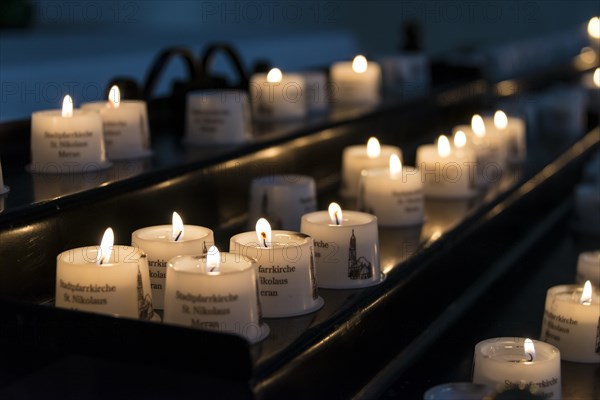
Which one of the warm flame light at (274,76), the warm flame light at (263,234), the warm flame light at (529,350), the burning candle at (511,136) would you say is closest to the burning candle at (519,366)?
the warm flame light at (529,350)

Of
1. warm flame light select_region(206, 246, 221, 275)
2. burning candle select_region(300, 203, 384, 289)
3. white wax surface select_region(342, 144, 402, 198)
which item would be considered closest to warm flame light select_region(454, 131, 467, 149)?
white wax surface select_region(342, 144, 402, 198)

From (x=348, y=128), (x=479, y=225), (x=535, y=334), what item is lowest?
(x=535, y=334)

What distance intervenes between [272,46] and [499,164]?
246cm

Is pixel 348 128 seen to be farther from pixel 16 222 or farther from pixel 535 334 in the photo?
pixel 16 222

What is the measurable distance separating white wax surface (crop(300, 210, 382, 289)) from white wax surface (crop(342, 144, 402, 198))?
49 cm

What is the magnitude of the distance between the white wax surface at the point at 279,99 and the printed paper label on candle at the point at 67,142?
0.59m

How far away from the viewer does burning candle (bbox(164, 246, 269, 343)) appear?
3.44 feet

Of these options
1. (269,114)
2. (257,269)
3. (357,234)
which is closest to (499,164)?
(269,114)

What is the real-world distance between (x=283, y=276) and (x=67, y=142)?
1.41 ft

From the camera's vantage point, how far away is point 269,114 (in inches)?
77.6

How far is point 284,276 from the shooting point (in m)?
1.17

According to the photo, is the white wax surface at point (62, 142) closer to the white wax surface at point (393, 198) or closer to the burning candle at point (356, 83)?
the white wax surface at point (393, 198)

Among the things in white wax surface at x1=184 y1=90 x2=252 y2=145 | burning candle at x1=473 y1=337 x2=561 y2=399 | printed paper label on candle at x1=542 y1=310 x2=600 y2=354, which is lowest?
printed paper label on candle at x1=542 y1=310 x2=600 y2=354

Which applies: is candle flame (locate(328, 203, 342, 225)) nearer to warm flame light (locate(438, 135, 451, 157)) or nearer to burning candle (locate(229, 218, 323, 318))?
burning candle (locate(229, 218, 323, 318))
